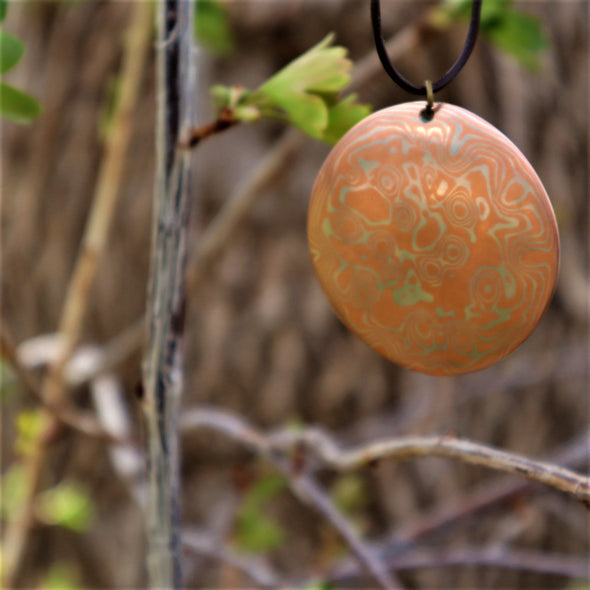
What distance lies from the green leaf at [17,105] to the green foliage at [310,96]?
9 cm

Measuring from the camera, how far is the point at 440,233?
A: 239 millimetres

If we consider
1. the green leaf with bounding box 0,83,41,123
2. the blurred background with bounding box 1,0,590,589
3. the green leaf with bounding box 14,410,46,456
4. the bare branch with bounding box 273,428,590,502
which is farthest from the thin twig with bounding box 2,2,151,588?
the bare branch with bounding box 273,428,590,502

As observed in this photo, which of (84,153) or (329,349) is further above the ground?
(84,153)

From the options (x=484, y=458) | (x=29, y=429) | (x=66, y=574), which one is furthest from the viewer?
(x=66, y=574)

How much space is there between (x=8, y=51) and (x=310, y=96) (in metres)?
0.13

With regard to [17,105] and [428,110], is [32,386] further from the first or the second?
[428,110]

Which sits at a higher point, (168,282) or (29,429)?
(168,282)

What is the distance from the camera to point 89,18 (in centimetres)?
79

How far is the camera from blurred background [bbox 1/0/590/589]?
771 mm

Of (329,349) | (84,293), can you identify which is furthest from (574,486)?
(329,349)

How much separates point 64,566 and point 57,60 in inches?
25.8

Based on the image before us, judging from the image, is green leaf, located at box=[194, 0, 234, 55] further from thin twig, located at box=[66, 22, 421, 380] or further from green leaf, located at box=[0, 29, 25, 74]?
green leaf, located at box=[0, 29, 25, 74]

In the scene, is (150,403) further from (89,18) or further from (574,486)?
(89,18)

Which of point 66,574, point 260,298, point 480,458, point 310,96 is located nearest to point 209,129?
point 310,96
